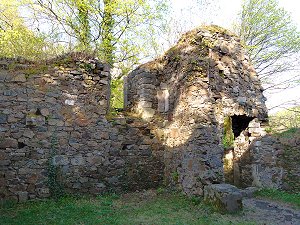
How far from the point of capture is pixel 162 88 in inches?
314

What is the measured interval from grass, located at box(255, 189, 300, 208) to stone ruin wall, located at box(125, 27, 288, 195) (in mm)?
414

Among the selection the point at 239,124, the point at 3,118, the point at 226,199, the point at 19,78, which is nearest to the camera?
the point at 226,199

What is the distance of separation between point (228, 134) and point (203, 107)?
1920mm

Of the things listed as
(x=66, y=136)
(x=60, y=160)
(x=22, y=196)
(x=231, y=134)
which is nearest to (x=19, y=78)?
(x=66, y=136)

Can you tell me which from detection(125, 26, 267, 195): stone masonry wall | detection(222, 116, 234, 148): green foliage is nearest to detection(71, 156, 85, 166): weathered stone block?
detection(125, 26, 267, 195): stone masonry wall

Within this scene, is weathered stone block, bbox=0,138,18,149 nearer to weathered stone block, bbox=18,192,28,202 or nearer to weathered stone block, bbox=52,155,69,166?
weathered stone block, bbox=52,155,69,166

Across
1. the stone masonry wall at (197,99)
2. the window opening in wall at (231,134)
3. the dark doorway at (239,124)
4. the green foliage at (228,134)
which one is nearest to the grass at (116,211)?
the stone masonry wall at (197,99)

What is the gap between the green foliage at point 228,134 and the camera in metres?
7.47

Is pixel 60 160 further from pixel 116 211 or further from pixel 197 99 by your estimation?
pixel 197 99

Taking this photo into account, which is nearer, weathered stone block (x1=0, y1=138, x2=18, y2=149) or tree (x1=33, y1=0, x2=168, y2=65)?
weathered stone block (x1=0, y1=138, x2=18, y2=149)

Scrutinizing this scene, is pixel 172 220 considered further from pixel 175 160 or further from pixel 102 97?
pixel 102 97

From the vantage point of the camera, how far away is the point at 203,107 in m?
6.43

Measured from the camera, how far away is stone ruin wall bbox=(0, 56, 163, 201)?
19.9 feet

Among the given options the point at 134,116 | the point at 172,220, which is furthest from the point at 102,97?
the point at 172,220
